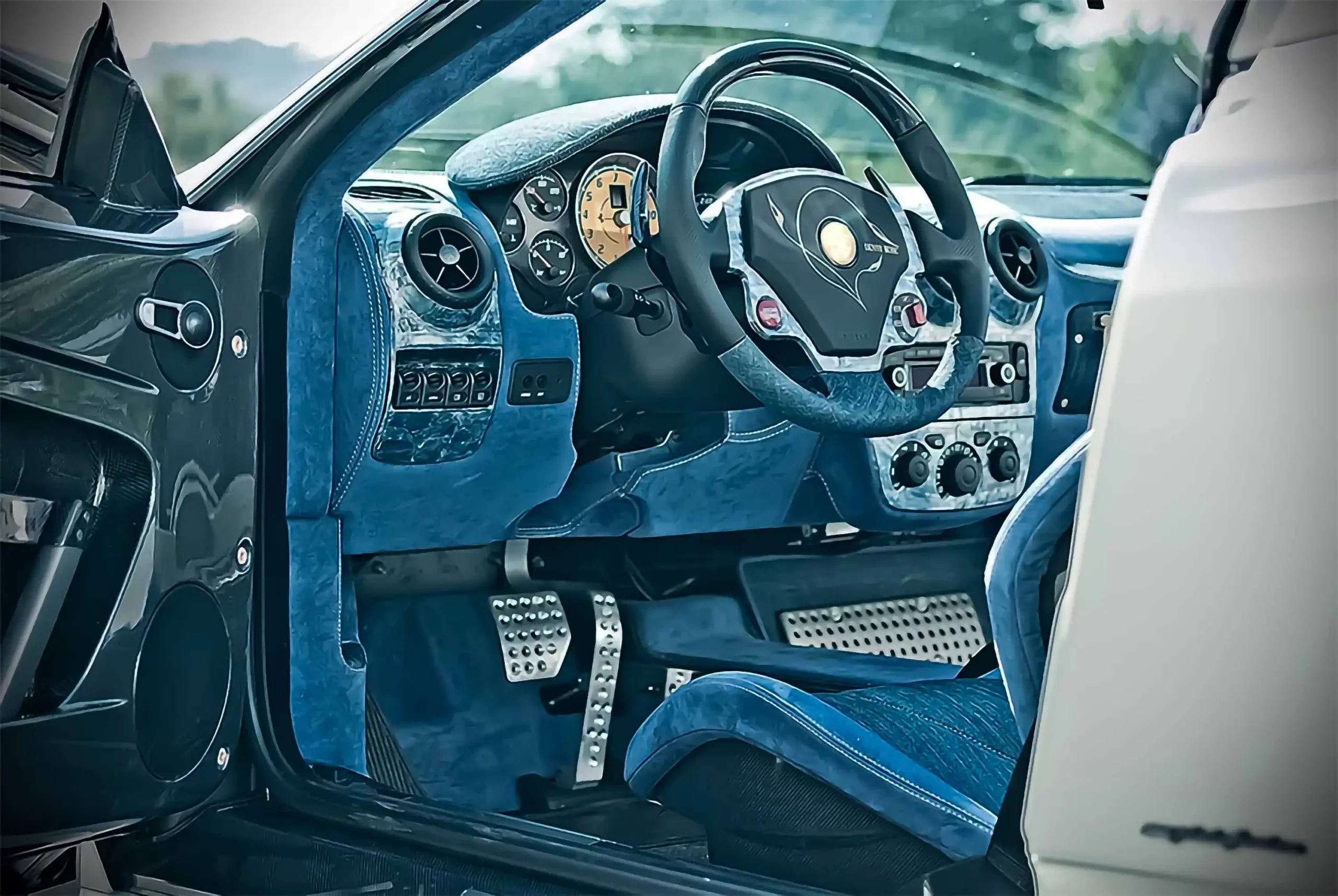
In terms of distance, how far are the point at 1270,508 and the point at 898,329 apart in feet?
3.60

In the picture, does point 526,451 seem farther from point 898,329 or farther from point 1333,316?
point 1333,316

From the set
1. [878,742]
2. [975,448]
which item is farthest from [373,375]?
[975,448]

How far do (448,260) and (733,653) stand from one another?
2.66ft

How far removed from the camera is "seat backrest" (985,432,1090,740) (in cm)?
85

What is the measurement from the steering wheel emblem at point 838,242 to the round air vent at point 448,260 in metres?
0.44

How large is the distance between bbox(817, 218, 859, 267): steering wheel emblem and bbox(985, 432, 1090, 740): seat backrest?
2.63ft

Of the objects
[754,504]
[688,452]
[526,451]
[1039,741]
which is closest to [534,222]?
[526,451]

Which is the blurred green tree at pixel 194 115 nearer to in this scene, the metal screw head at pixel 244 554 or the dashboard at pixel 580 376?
the dashboard at pixel 580 376

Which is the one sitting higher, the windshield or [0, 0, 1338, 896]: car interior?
the windshield

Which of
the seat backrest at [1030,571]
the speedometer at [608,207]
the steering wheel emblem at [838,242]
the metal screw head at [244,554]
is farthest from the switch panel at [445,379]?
the seat backrest at [1030,571]

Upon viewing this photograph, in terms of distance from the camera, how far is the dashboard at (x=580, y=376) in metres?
1.64

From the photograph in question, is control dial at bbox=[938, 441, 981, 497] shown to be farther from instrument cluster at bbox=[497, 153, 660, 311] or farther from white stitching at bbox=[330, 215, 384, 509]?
white stitching at bbox=[330, 215, 384, 509]

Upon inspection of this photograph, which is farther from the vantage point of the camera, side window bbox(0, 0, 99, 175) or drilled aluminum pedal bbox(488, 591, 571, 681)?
drilled aluminum pedal bbox(488, 591, 571, 681)

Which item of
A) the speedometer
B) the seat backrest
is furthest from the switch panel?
the seat backrest
